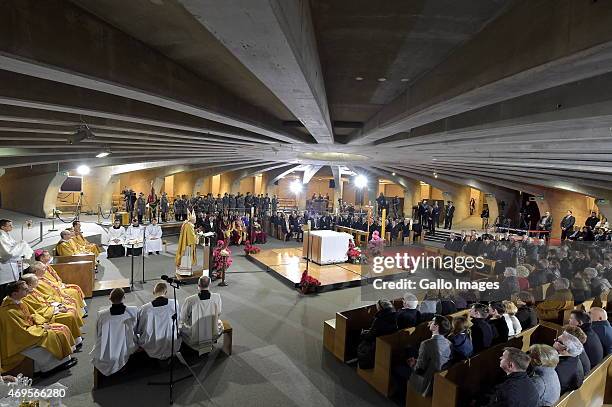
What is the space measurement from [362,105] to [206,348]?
492 centimetres

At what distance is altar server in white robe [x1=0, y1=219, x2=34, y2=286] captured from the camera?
6562mm

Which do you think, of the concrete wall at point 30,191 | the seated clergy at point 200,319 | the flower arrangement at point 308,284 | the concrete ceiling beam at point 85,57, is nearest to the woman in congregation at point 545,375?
the seated clergy at point 200,319

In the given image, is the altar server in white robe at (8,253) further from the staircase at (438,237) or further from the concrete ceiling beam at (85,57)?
the staircase at (438,237)

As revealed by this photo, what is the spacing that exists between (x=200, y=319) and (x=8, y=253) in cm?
449

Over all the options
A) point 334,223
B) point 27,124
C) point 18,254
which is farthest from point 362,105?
point 334,223

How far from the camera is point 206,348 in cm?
528

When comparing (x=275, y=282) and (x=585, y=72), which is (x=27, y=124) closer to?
(x=275, y=282)

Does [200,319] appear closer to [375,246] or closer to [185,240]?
[185,240]

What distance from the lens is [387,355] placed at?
4.48 metres

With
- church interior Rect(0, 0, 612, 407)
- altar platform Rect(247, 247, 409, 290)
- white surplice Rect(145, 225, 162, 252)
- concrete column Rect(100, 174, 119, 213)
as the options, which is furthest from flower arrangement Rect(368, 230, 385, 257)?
concrete column Rect(100, 174, 119, 213)

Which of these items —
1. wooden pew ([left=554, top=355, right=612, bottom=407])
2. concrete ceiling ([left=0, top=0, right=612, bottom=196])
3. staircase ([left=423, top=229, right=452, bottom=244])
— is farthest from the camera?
staircase ([left=423, top=229, right=452, bottom=244])

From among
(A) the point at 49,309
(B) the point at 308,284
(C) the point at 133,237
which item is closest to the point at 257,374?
(A) the point at 49,309

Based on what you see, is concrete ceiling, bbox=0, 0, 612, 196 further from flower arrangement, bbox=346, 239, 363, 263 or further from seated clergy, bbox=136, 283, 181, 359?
flower arrangement, bbox=346, 239, 363, 263

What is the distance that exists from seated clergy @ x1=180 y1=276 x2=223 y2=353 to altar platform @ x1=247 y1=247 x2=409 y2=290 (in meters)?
3.93
